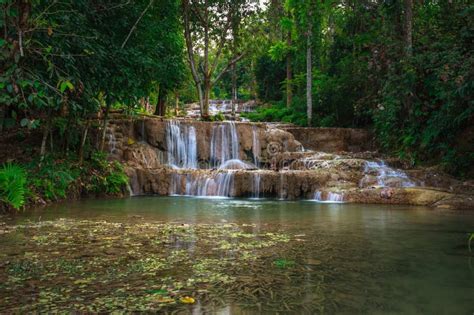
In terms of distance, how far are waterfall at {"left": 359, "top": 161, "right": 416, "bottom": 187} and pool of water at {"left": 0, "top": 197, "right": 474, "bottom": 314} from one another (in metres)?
5.27

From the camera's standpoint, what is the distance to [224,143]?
19.1 metres

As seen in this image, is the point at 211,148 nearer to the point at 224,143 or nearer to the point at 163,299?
the point at 224,143

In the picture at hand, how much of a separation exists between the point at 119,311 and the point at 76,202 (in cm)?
894

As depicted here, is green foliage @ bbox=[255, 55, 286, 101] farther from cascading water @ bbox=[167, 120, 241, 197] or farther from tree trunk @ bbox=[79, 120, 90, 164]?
tree trunk @ bbox=[79, 120, 90, 164]

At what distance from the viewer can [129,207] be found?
1048 cm

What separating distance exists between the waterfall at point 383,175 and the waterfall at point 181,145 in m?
7.67

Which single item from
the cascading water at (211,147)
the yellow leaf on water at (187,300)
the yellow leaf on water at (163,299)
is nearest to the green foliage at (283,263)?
the yellow leaf on water at (187,300)

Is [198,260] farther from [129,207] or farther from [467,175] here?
[467,175]

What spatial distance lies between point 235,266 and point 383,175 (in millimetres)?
10583

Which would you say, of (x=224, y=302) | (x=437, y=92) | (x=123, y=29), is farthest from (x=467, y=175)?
(x=224, y=302)

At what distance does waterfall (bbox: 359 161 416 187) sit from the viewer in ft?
43.4

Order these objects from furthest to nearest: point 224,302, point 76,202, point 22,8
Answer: point 76,202 → point 22,8 → point 224,302

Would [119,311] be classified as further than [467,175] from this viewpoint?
No

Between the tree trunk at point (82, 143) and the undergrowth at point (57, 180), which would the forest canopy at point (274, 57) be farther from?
the undergrowth at point (57, 180)
